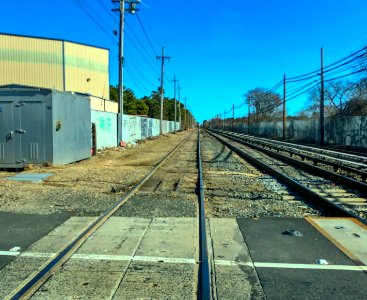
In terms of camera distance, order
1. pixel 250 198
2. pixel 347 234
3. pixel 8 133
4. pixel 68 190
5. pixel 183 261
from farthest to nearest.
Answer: pixel 8 133 < pixel 68 190 < pixel 250 198 < pixel 347 234 < pixel 183 261

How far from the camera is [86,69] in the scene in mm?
56781

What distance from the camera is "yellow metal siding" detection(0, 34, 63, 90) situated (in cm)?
5406

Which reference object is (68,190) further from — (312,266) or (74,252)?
(312,266)

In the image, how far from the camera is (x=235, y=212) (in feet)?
28.3

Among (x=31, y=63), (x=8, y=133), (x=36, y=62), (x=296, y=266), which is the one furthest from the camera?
(x=31, y=63)

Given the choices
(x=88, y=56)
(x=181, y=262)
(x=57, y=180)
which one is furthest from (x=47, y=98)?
(x=88, y=56)

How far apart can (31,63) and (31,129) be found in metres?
42.5

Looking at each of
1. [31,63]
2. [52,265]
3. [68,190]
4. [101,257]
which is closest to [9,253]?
[52,265]

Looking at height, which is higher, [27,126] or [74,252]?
[27,126]

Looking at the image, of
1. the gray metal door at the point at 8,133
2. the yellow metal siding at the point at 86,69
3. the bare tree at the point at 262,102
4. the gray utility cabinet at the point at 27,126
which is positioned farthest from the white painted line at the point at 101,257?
the bare tree at the point at 262,102

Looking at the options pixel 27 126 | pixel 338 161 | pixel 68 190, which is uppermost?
pixel 27 126

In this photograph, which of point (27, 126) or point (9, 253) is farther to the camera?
point (27, 126)

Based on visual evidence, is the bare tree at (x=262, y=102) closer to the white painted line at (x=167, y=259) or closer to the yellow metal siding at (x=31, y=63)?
the yellow metal siding at (x=31, y=63)

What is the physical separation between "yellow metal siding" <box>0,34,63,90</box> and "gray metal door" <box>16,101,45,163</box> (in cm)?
4037
